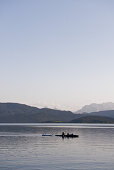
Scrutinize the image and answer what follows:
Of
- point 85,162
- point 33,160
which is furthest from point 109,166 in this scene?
point 33,160

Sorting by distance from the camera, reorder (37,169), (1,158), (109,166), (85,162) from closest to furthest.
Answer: (37,169) → (109,166) → (85,162) → (1,158)

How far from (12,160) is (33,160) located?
16.2ft

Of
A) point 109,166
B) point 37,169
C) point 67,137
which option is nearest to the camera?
point 37,169

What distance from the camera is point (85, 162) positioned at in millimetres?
68938

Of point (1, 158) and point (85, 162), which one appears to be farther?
point (1, 158)

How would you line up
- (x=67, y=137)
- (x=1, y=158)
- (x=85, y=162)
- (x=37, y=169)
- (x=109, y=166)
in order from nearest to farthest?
(x=37, y=169), (x=109, y=166), (x=85, y=162), (x=1, y=158), (x=67, y=137)

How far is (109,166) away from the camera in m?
64.1

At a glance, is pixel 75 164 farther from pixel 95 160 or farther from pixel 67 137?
pixel 67 137

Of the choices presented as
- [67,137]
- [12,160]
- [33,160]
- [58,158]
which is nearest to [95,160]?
[58,158]

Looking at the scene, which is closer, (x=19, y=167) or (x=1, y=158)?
(x=19, y=167)

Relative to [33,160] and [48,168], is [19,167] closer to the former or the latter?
[48,168]

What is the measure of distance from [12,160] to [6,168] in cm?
1107

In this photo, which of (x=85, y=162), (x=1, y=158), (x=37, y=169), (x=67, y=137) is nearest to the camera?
(x=37, y=169)

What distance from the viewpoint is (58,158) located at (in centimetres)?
7538
